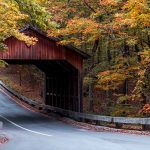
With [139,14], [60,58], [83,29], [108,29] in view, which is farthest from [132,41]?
[60,58]

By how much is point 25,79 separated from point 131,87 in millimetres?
20048

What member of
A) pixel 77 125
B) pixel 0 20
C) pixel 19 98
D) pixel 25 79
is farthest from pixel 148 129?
pixel 25 79

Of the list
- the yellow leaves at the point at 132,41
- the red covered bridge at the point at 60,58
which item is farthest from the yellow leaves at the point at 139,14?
the red covered bridge at the point at 60,58

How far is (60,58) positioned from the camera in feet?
88.3

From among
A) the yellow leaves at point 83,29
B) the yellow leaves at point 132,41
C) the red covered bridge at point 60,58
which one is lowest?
the red covered bridge at point 60,58

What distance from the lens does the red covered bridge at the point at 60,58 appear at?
26.2 metres

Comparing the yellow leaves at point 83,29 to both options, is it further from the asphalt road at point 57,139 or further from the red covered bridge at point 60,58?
the asphalt road at point 57,139

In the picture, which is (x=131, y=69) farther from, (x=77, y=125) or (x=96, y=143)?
(x=96, y=143)

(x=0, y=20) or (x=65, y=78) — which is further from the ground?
(x=0, y=20)

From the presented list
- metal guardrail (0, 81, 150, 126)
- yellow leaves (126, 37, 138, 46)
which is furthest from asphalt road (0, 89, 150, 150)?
yellow leaves (126, 37, 138, 46)

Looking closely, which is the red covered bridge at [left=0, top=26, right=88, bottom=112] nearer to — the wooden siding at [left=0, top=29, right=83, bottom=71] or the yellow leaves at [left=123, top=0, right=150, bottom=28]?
the wooden siding at [left=0, top=29, right=83, bottom=71]

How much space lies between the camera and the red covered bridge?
85.9 feet

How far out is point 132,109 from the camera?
2555 centimetres

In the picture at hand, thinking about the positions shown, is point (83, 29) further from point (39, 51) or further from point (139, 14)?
point (139, 14)
